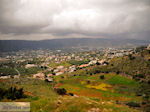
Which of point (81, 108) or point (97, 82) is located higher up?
point (81, 108)

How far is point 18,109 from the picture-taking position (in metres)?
16.8

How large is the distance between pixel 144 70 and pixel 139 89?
3268 centimetres

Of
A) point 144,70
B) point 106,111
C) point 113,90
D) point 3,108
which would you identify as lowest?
point 113,90

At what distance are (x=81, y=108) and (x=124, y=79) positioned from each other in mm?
87222

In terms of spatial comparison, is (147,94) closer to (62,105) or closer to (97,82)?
(97,82)

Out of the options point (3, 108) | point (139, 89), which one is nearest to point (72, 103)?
Answer: point (3, 108)

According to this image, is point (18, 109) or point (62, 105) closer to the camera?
point (18, 109)

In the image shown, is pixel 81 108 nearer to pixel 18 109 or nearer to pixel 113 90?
pixel 18 109

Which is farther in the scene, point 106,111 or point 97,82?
point 97,82

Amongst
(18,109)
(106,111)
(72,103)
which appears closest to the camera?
(18,109)

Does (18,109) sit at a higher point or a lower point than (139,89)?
higher

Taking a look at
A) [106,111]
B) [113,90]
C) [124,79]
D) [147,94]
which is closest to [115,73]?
[124,79]

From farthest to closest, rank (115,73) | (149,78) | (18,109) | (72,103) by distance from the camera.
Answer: (115,73)
(149,78)
(72,103)
(18,109)

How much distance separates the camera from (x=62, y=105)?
2088 centimetres
